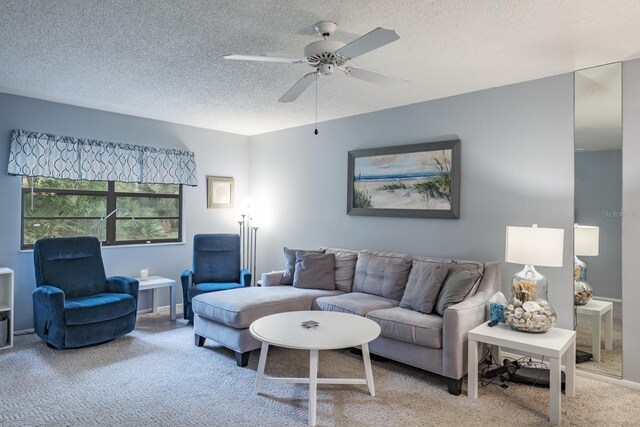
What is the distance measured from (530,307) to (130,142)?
15.2 feet

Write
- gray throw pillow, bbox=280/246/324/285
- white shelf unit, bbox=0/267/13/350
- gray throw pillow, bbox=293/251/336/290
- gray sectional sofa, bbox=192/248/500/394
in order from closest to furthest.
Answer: gray sectional sofa, bbox=192/248/500/394, white shelf unit, bbox=0/267/13/350, gray throw pillow, bbox=293/251/336/290, gray throw pillow, bbox=280/246/324/285

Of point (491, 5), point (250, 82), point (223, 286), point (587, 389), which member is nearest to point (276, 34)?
point (250, 82)

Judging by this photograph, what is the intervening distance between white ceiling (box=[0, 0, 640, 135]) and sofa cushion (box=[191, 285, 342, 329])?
196cm

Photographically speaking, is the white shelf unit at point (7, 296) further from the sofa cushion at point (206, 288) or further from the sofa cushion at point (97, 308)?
the sofa cushion at point (206, 288)

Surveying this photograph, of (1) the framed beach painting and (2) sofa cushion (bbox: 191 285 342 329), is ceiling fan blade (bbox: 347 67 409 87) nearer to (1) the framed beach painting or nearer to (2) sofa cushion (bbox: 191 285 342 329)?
(1) the framed beach painting

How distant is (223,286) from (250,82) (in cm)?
230

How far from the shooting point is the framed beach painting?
4109mm

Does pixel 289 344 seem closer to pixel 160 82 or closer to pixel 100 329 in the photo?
pixel 100 329

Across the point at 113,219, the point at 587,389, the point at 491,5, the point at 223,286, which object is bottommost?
the point at 587,389

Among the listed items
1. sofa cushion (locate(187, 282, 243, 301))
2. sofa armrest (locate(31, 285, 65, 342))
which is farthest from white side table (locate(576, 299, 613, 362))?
sofa armrest (locate(31, 285, 65, 342))

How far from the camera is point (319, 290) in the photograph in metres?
4.38

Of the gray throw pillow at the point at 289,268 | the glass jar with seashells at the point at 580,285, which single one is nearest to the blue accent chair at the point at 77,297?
the gray throw pillow at the point at 289,268

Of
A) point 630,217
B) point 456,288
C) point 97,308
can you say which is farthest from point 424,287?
point 97,308

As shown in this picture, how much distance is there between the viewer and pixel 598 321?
3283mm
